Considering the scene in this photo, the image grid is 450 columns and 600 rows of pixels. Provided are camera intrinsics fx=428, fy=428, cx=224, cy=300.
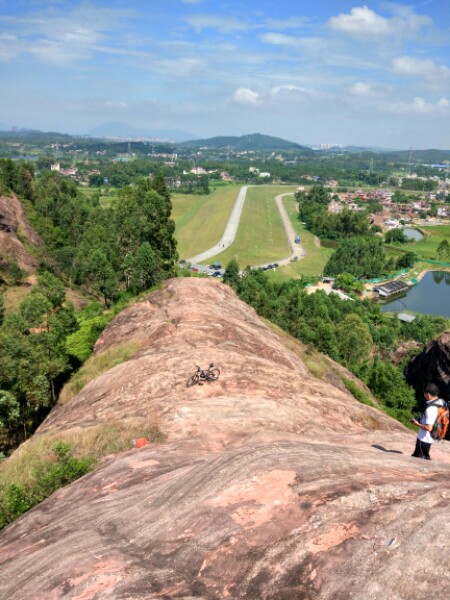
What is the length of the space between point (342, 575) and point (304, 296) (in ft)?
225

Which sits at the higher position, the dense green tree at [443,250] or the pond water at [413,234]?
the pond water at [413,234]

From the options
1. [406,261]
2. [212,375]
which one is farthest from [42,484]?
[406,261]

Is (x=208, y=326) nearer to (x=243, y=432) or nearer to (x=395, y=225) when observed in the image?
(x=243, y=432)

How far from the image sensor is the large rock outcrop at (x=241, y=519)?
755 cm

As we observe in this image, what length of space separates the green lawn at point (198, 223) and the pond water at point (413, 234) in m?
71.5

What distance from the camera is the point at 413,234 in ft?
568

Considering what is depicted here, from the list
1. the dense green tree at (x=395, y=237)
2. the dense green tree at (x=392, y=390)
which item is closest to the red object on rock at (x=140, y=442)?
the dense green tree at (x=392, y=390)

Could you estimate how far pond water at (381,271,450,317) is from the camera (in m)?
96.9

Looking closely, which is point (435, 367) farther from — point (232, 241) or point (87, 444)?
point (232, 241)

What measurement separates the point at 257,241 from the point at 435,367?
310ft

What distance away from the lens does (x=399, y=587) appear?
686 centimetres

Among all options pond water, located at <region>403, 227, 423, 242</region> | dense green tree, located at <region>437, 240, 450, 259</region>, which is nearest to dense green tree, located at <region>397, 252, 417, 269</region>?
dense green tree, located at <region>437, 240, 450, 259</region>

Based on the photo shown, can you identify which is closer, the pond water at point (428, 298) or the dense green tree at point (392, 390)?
the dense green tree at point (392, 390)

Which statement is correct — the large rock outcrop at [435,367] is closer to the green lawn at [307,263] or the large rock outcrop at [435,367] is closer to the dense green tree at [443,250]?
the green lawn at [307,263]
